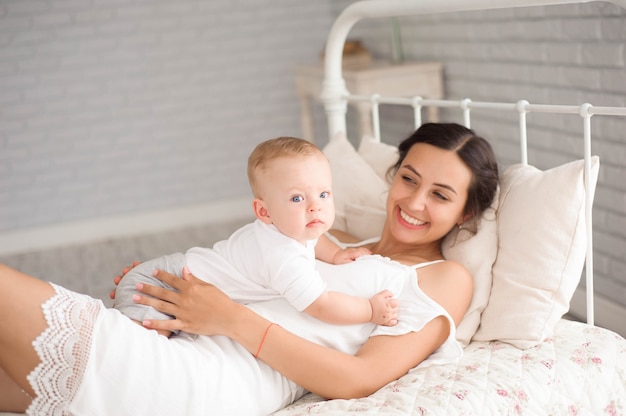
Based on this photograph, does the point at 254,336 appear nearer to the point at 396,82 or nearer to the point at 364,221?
the point at 364,221

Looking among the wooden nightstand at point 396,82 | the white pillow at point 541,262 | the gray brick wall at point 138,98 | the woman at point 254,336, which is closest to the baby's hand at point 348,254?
the woman at point 254,336

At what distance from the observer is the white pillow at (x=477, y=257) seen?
5.65 feet

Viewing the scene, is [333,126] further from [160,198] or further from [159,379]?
[160,198]

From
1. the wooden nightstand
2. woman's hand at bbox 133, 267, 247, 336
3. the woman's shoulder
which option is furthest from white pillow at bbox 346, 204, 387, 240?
the wooden nightstand

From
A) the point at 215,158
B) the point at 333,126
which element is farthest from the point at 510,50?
the point at 215,158

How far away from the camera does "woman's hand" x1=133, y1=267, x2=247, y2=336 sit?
1.54 m

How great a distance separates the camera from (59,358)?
4.49 ft

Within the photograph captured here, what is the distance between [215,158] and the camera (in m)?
4.78

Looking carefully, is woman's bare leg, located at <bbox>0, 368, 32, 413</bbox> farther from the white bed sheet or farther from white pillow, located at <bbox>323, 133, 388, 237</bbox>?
white pillow, located at <bbox>323, 133, 388, 237</bbox>

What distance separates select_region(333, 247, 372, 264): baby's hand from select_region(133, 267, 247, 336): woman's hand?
33 centimetres

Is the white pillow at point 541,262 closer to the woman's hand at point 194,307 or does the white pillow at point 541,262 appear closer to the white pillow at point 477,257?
the white pillow at point 477,257

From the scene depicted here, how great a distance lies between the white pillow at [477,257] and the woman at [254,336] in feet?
0.11

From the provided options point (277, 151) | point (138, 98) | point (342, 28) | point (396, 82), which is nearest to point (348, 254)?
point (277, 151)

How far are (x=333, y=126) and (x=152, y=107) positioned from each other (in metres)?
2.21
